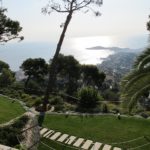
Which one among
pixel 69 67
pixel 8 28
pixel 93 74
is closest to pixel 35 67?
pixel 69 67

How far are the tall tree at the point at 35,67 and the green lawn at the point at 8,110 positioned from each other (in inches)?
980

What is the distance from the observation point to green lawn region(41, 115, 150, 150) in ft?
62.1

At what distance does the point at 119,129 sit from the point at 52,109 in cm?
777

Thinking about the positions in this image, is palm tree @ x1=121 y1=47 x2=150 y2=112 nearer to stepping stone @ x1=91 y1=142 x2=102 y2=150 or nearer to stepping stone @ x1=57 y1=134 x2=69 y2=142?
stepping stone @ x1=91 y1=142 x2=102 y2=150

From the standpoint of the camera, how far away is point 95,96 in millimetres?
27203

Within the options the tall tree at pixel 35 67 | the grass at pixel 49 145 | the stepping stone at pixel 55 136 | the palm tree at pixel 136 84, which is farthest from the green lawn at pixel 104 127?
the tall tree at pixel 35 67

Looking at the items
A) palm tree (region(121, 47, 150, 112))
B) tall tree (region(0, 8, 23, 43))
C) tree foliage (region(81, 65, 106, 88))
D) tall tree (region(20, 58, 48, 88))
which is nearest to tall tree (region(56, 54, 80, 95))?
tree foliage (region(81, 65, 106, 88))

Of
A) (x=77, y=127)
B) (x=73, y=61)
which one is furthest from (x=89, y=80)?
(x=77, y=127)

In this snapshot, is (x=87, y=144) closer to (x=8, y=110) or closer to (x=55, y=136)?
(x=55, y=136)

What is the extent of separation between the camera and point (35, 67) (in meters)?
Result: 53.8

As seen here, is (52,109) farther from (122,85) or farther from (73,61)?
(73,61)

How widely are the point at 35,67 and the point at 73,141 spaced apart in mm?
36287

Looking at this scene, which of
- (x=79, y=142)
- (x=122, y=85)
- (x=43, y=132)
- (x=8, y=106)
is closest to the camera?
(x=122, y=85)

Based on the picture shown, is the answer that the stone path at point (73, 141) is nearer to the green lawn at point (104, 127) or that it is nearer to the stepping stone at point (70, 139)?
the stepping stone at point (70, 139)
